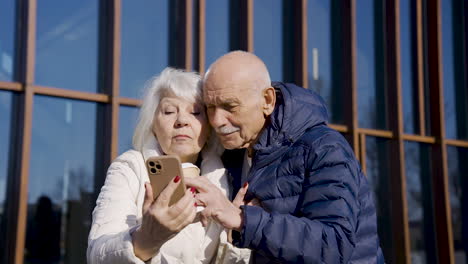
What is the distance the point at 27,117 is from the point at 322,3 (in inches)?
138

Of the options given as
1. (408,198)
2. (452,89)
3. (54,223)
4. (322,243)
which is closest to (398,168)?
(408,198)

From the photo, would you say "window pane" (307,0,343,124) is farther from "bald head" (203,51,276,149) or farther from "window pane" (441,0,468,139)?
"bald head" (203,51,276,149)

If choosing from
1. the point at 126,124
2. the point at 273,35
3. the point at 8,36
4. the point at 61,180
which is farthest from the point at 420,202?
the point at 8,36

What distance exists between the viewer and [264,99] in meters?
2.45

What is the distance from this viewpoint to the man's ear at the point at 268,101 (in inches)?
96.1

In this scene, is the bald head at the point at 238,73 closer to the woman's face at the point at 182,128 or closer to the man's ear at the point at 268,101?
the man's ear at the point at 268,101

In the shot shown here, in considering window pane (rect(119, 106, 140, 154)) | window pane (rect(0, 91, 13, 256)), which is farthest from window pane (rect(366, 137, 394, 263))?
window pane (rect(0, 91, 13, 256))

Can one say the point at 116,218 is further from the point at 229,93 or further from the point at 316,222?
the point at 316,222

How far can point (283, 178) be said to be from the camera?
7.23ft

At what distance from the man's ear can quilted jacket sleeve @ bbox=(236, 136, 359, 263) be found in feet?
1.21

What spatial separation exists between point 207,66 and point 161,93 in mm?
2886

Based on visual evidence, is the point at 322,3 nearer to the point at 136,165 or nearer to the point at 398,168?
the point at 398,168

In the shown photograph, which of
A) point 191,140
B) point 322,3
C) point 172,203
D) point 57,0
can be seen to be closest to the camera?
point 172,203

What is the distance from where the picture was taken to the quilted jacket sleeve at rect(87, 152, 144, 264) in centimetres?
209
